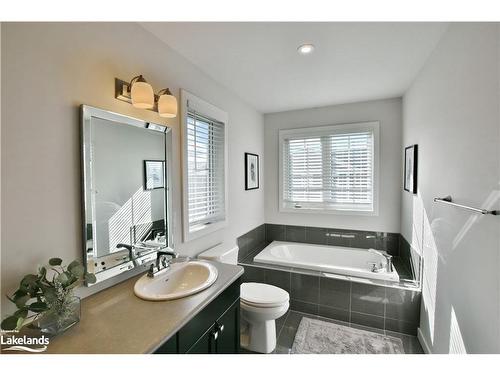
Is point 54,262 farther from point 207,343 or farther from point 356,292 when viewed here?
point 356,292

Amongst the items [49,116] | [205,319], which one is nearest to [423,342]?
[205,319]

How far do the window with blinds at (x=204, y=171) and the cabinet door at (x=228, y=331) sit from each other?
78 centimetres

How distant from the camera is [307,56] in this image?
6.07 feet

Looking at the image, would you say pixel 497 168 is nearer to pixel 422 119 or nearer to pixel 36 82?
pixel 422 119

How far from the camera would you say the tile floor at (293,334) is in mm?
1973

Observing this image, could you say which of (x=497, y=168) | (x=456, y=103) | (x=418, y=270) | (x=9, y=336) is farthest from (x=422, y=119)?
(x=9, y=336)

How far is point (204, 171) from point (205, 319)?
137 cm

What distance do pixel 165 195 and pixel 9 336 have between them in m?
1.02

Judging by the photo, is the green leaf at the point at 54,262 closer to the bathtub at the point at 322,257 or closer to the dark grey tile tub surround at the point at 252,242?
the dark grey tile tub surround at the point at 252,242

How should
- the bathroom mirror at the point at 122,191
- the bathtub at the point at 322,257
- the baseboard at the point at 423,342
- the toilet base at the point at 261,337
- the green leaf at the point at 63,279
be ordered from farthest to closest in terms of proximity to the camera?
the bathtub at the point at 322,257 < the toilet base at the point at 261,337 < the baseboard at the point at 423,342 < the bathroom mirror at the point at 122,191 < the green leaf at the point at 63,279

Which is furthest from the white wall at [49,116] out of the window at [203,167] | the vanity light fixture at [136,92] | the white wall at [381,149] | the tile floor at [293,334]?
the white wall at [381,149]

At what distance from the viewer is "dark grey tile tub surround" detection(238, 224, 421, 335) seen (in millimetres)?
2164

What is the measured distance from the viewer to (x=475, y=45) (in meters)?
1.19

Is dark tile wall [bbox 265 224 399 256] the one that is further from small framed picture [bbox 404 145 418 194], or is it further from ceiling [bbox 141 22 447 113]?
ceiling [bbox 141 22 447 113]
